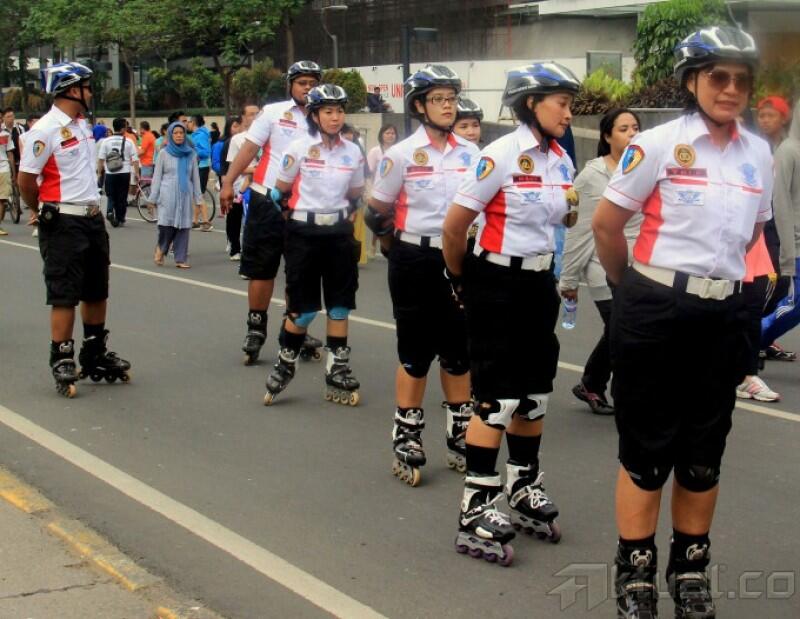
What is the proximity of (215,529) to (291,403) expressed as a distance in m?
2.65

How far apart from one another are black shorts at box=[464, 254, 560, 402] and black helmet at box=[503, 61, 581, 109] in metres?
0.74

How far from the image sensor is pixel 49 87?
27.2 ft

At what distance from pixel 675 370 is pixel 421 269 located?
241cm

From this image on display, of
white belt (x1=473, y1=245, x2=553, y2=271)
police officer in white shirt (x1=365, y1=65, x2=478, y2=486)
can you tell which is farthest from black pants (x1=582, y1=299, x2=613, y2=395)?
white belt (x1=473, y1=245, x2=553, y2=271)

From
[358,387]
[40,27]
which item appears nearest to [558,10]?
[40,27]

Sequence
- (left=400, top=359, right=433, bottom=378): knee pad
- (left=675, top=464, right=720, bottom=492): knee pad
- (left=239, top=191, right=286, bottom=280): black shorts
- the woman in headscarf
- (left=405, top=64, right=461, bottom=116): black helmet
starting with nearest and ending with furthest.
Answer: (left=675, top=464, right=720, bottom=492): knee pad < (left=405, top=64, right=461, bottom=116): black helmet < (left=400, top=359, right=433, bottom=378): knee pad < (left=239, top=191, right=286, bottom=280): black shorts < the woman in headscarf

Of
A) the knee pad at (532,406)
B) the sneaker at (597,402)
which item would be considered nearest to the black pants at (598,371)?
the sneaker at (597,402)

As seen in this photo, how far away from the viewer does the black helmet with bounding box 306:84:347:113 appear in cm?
808

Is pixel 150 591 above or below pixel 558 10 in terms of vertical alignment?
below

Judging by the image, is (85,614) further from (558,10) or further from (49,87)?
(558,10)

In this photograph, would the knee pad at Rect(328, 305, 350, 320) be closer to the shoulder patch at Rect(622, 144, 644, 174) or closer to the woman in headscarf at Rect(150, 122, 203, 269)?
the shoulder patch at Rect(622, 144, 644, 174)

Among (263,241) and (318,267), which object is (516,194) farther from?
(263,241)

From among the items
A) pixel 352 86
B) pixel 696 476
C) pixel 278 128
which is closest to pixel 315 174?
pixel 278 128

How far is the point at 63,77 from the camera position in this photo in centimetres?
824
